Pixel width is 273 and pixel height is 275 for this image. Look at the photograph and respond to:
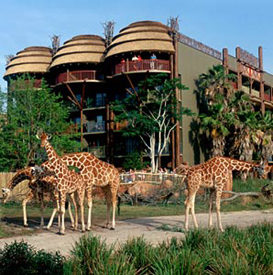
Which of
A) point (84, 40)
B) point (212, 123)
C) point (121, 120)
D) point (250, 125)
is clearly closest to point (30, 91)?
point (121, 120)

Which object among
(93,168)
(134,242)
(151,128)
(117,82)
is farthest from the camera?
(117,82)

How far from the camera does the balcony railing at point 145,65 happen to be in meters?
38.2

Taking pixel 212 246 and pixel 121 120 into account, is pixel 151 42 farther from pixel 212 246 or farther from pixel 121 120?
pixel 212 246

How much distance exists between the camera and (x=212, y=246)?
8461 millimetres

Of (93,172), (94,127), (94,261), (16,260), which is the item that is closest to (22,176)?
(93,172)

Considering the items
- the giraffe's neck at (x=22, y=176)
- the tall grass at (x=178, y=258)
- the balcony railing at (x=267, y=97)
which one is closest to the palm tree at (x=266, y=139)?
the balcony railing at (x=267, y=97)

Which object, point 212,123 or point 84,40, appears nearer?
point 212,123

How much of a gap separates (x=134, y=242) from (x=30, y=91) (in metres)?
26.2

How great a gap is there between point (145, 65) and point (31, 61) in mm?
13108

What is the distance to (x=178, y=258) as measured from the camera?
7.28 m

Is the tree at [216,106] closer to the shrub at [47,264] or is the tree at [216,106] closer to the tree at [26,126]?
the tree at [26,126]

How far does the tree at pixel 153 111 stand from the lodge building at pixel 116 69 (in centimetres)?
112

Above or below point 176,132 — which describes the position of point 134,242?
below

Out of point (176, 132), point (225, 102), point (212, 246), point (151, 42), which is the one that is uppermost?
point (151, 42)
